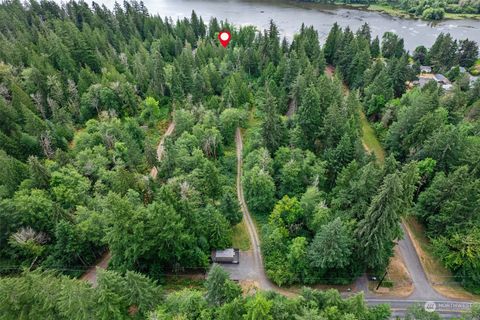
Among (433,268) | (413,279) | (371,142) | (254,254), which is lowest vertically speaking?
(413,279)

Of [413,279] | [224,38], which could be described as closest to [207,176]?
[413,279]

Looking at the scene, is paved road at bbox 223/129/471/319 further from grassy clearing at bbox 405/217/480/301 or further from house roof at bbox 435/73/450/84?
Result: house roof at bbox 435/73/450/84

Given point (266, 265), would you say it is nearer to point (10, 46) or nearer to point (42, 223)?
point (42, 223)

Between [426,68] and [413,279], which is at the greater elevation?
[426,68]

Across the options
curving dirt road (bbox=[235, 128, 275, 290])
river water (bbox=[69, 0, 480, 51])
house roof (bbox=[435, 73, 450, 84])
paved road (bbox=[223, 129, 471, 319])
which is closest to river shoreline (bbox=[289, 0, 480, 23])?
river water (bbox=[69, 0, 480, 51])

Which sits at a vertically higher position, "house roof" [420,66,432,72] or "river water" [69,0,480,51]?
"river water" [69,0,480,51]

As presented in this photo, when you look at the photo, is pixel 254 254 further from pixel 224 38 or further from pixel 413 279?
pixel 224 38
